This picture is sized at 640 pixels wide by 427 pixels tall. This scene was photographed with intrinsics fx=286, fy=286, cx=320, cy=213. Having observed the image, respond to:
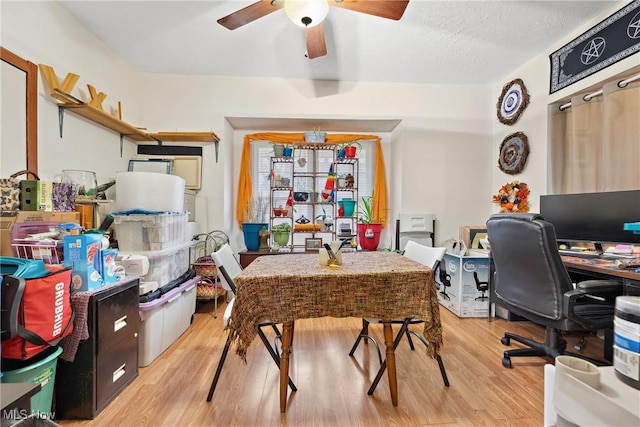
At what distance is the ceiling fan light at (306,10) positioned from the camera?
1.68 meters

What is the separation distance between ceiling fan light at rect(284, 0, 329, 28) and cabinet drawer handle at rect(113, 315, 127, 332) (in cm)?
212

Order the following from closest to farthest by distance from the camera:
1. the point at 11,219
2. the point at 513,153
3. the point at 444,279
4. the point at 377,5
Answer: the point at 11,219, the point at 377,5, the point at 444,279, the point at 513,153

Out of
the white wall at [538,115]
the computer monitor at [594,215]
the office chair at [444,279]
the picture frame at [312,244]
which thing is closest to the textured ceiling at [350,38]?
the white wall at [538,115]

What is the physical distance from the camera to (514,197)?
10.6 ft

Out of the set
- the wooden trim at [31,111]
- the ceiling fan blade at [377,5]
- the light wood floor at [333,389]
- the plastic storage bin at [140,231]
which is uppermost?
the ceiling fan blade at [377,5]

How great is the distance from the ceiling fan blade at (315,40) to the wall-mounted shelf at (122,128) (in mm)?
1521

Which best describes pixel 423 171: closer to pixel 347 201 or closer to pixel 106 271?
pixel 347 201

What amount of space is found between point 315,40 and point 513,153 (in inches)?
102

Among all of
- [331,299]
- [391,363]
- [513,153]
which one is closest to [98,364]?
[331,299]

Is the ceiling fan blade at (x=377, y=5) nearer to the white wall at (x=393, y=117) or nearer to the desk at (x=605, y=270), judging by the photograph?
the white wall at (x=393, y=117)

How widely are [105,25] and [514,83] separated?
4.14 meters

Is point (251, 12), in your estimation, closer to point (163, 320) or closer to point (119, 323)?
point (119, 323)

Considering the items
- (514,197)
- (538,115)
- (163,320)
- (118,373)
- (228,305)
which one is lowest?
(118,373)

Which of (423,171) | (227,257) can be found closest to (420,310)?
(227,257)
